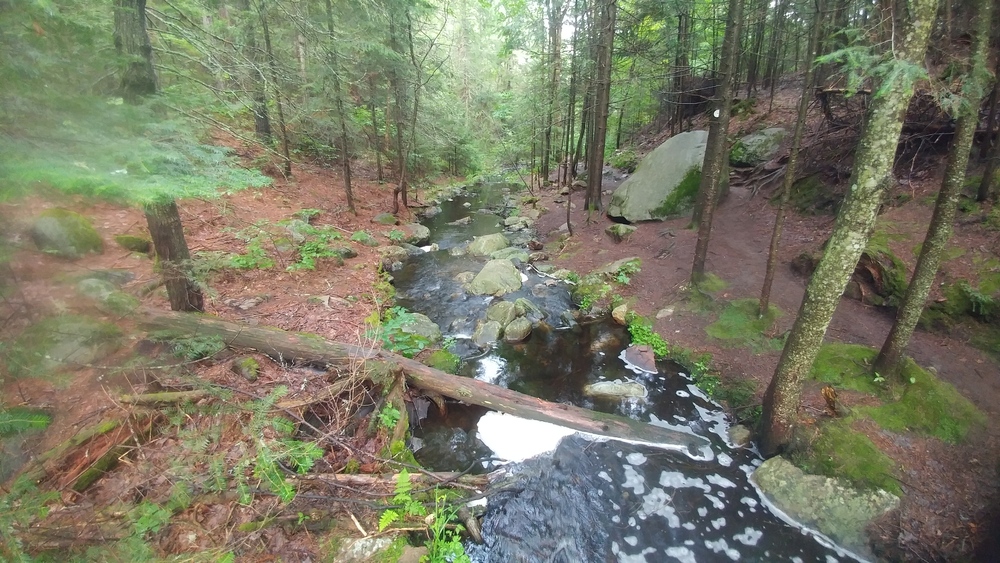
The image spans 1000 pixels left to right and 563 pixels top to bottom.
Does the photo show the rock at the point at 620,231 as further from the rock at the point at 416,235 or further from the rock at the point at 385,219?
the rock at the point at 385,219

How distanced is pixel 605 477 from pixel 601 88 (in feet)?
42.2

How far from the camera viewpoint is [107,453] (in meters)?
3.42

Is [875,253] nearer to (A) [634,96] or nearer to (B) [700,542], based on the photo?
(B) [700,542]

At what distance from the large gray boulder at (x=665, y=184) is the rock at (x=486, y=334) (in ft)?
24.0

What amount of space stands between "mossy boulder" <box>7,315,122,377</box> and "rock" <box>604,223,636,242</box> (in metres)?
11.9

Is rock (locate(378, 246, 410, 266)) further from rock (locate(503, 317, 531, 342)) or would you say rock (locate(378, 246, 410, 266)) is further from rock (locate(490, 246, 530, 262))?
rock (locate(503, 317, 531, 342))

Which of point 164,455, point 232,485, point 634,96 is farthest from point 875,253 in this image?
point 634,96

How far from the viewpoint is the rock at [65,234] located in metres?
5.23

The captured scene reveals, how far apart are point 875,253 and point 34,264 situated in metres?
12.0

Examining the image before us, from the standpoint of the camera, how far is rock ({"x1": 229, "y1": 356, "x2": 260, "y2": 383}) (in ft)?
15.9

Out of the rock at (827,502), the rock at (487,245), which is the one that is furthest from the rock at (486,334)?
the rock at (487,245)

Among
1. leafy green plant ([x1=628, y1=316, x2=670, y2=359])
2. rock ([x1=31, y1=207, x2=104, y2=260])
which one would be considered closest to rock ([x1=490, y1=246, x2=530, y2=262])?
leafy green plant ([x1=628, y1=316, x2=670, y2=359])

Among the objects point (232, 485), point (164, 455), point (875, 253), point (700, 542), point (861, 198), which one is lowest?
point (700, 542)

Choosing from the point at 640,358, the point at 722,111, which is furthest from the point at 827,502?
the point at 722,111
